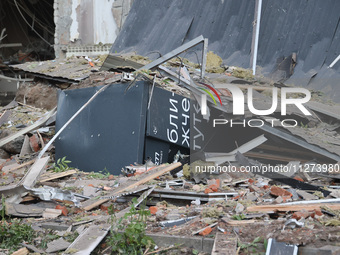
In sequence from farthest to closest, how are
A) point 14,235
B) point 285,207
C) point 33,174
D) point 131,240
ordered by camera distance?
point 33,174 < point 14,235 < point 285,207 < point 131,240

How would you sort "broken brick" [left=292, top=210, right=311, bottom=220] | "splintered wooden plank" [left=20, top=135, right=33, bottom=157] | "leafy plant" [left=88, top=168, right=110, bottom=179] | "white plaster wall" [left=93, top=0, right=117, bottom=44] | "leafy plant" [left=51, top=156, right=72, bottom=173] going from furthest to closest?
1. "white plaster wall" [left=93, top=0, right=117, bottom=44]
2. "splintered wooden plank" [left=20, top=135, right=33, bottom=157]
3. "leafy plant" [left=51, top=156, right=72, bottom=173]
4. "leafy plant" [left=88, top=168, right=110, bottom=179]
5. "broken brick" [left=292, top=210, right=311, bottom=220]

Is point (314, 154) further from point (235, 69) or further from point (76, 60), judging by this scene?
point (76, 60)

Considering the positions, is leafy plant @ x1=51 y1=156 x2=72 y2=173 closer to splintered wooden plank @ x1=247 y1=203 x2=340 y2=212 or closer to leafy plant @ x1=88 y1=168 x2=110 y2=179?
leafy plant @ x1=88 y1=168 x2=110 y2=179

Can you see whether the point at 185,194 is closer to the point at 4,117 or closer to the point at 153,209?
the point at 153,209

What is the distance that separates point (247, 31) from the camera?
11352mm

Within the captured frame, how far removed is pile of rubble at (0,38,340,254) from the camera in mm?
A: 4387

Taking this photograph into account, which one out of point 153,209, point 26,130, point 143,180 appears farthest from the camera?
point 26,130

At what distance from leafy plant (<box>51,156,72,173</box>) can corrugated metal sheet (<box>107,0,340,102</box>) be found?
4.43 meters

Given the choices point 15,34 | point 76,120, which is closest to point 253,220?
point 76,120

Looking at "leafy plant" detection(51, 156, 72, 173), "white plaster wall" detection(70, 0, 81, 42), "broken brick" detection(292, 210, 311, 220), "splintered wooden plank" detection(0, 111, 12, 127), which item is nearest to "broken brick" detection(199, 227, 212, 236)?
"broken brick" detection(292, 210, 311, 220)

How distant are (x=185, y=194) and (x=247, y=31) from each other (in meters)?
6.46

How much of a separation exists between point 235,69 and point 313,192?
17.0ft

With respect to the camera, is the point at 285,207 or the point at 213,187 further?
the point at 213,187

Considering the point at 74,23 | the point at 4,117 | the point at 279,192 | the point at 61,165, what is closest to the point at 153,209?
the point at 279,192
